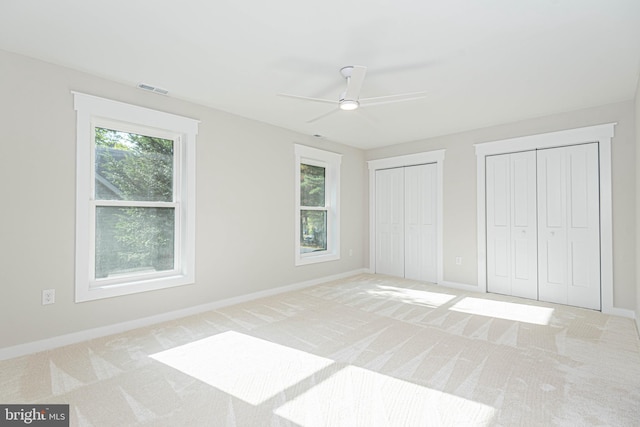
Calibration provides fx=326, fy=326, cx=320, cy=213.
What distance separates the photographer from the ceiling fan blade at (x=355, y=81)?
251 cm

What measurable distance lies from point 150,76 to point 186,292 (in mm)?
2281

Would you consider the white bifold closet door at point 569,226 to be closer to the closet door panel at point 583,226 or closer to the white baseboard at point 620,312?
the closet door panel at point 583,226

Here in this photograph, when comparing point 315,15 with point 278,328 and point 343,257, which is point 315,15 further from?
point 343,257

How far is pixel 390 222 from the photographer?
5996 millimetres

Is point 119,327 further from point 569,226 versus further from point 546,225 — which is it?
point 569,226

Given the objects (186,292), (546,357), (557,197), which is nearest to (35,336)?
(186,292)

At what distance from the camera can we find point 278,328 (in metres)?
3.29

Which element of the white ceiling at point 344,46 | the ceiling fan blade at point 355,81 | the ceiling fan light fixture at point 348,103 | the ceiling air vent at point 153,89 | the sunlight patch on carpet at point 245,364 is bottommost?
the sunlight patch on carpet at point 245,364

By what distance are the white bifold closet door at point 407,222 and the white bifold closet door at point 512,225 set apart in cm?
88

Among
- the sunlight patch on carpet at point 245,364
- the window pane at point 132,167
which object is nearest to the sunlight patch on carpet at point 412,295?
the sunlight patch on carpet at point 245,364

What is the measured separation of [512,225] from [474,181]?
83 cm

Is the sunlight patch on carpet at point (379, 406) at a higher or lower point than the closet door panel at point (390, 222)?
lower

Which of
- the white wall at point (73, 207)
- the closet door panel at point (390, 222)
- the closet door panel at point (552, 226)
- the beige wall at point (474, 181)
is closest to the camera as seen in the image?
the white wall at point (73, 207)

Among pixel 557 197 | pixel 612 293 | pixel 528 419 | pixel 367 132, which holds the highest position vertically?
pixel 367 132
